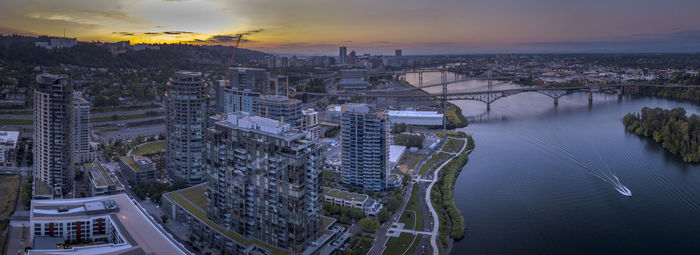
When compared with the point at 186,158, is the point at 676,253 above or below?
below

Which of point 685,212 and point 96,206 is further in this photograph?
point 685,212

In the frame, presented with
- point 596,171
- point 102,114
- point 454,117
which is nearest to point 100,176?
point 102,114

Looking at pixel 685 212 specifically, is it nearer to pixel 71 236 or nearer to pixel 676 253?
pixel 676 253

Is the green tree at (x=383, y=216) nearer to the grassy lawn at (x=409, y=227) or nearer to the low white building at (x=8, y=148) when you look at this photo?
the grassy lawn at (x=409, y=227)

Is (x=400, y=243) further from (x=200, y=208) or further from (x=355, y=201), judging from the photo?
(x=200, y=208)

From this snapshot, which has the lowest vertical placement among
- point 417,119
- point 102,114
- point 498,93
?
point 417,119

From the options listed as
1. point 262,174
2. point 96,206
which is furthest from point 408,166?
point 96,206

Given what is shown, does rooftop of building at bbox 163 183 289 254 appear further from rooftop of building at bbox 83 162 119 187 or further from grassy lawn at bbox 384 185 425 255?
grassy lawn at bbox 384 185 425 255
